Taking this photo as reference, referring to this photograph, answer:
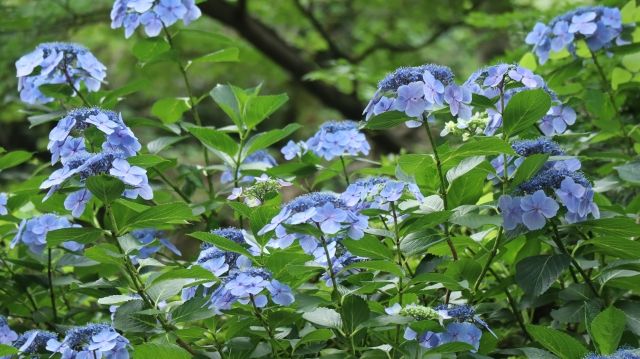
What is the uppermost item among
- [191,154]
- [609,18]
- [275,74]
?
[609,18]

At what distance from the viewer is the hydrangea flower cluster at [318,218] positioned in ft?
4.95

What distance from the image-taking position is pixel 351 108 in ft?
18.3

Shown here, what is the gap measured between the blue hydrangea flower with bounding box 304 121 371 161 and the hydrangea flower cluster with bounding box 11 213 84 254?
65 cm

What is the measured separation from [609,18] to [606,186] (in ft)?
1.58

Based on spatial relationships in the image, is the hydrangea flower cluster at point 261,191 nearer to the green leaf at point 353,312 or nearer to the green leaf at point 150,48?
the green leaf at point 353,312

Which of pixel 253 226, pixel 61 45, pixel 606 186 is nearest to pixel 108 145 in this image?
pixel 253 226

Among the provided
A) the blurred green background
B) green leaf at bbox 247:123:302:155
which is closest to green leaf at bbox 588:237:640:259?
green leaf at bbox 247:123:302:155

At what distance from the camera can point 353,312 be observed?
167 cm

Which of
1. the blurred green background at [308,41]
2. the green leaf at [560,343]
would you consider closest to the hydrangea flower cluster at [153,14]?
the green leaf at [560,343]

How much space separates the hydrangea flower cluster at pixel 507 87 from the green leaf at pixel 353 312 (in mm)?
471

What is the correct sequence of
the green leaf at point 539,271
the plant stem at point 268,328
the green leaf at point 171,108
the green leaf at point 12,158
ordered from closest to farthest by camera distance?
1. the plant stem at point 268,328
2. the green leaf at point 539,271
3. the green leaf at point 12,158
4. the green leaf at point 171,108

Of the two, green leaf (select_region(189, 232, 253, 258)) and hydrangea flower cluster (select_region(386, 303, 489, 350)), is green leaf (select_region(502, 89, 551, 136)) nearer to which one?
hydrangea flower cluster (select_region(386, 303, 489, 350))

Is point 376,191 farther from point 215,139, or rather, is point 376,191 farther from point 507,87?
point 215,139

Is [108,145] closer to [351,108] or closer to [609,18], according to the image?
[609,18]
